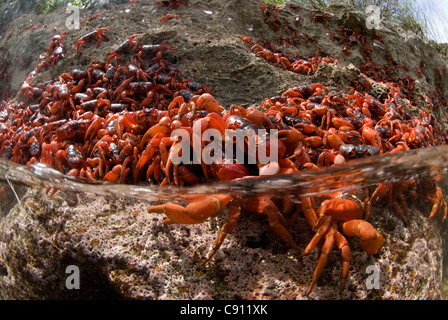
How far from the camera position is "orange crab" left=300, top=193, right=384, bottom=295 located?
1.18m

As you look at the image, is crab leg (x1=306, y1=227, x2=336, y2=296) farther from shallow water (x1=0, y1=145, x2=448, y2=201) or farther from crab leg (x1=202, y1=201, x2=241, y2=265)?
crab leg (x1=202, y1=201, x2=241, y2=265)

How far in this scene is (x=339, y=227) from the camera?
1213 millimetres

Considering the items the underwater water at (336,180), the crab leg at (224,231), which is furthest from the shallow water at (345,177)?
the crab leg at (224,231)

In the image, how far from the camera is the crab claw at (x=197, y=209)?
121cm

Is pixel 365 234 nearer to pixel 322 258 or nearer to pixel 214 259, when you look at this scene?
pixel 322 258

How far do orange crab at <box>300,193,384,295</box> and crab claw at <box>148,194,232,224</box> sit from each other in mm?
333

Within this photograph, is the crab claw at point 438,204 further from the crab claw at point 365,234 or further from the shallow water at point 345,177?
the crab claw at point 365,234

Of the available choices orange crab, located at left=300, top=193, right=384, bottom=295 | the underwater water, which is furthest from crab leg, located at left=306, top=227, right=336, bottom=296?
the underwater water

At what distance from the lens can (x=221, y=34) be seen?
364 centimetres

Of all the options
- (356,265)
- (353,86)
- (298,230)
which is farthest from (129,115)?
(353,86)

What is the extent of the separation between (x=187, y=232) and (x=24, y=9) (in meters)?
4.41

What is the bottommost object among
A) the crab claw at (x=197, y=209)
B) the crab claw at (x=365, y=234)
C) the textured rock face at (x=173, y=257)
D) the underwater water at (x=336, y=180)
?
the textured rock face at (x=173, y=257)

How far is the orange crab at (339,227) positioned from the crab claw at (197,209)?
33 centimetres

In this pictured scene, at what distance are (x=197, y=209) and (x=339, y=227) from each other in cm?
56
